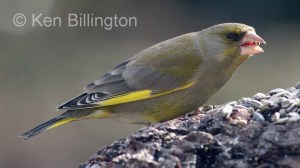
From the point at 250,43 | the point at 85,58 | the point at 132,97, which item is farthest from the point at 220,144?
the point at 85,58

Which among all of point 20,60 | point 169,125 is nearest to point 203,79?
point 169,125

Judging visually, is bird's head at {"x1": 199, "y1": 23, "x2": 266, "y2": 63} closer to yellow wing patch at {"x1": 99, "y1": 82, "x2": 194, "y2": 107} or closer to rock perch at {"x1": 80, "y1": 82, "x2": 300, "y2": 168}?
yellow wing patch at {"x1": 99, "y1": 82, "x2": 194, "y2": 107}

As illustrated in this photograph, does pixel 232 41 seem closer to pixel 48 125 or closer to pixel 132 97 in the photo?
pixel 132 97

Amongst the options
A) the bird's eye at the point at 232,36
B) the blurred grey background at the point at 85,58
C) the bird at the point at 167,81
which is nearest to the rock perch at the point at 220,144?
the bird at the point at 167,81

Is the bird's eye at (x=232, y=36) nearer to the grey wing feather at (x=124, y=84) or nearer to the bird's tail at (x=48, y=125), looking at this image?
the grey wing feather at (x=124, y=84)

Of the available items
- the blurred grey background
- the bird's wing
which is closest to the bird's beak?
the bird's wing

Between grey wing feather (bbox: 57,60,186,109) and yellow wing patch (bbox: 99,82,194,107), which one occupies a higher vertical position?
grey wing feather (bbox: 57,60,186,109)

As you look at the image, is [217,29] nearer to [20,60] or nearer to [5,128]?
[5,128]

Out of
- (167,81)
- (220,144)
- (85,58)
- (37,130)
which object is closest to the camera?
(220,144)
